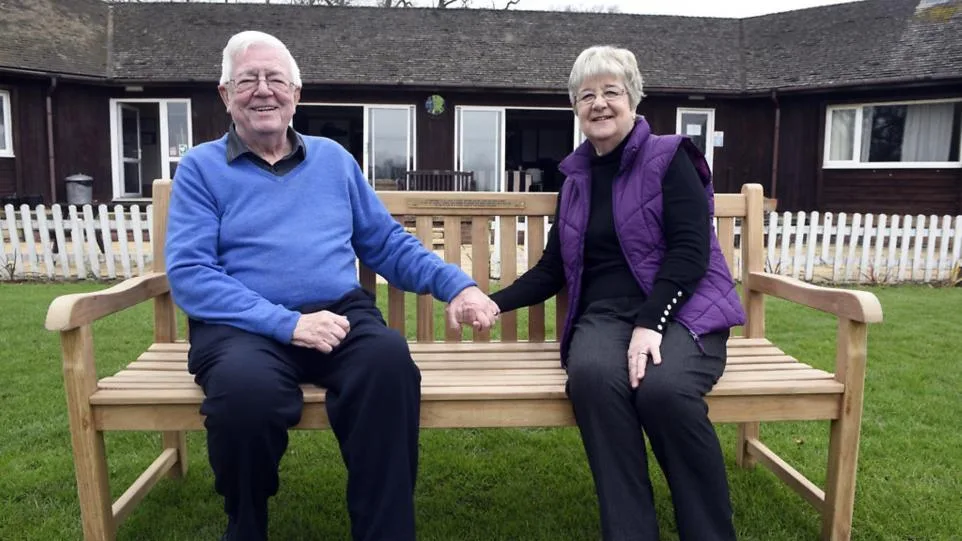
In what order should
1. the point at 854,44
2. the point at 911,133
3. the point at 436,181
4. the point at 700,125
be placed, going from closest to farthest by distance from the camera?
the point at 911,133 < the point at 436,181 < the point at 854,44 < the point at 700,125

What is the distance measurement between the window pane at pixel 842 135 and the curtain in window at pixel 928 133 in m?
0.92

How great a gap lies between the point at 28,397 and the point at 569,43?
1427cm

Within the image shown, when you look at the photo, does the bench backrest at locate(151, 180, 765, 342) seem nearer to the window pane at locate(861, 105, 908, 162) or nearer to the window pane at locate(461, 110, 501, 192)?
the window pane at locate(461, 110, 501, 192)

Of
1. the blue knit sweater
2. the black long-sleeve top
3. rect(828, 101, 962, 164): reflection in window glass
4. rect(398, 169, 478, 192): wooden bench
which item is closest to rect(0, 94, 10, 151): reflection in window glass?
rect(398, 169, 478, 192): wooden bench

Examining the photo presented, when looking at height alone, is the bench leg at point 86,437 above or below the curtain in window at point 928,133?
below

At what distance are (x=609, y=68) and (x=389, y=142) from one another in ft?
42.9

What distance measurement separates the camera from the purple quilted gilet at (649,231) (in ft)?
8.10

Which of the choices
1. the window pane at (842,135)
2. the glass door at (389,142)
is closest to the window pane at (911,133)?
the window pane at (842,135)

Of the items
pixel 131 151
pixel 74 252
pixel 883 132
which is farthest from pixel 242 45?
pixel 131 151

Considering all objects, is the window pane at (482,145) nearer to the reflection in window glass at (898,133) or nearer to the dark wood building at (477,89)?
the dark wood building at (477,89)

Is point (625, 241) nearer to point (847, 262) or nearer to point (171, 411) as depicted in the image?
point (171, 411)

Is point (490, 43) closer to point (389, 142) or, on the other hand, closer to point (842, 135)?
point (389, 142)

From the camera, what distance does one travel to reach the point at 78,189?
13773 millimetres

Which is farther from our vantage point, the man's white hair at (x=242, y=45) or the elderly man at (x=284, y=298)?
the man's white hair at (x=242, y=45)
